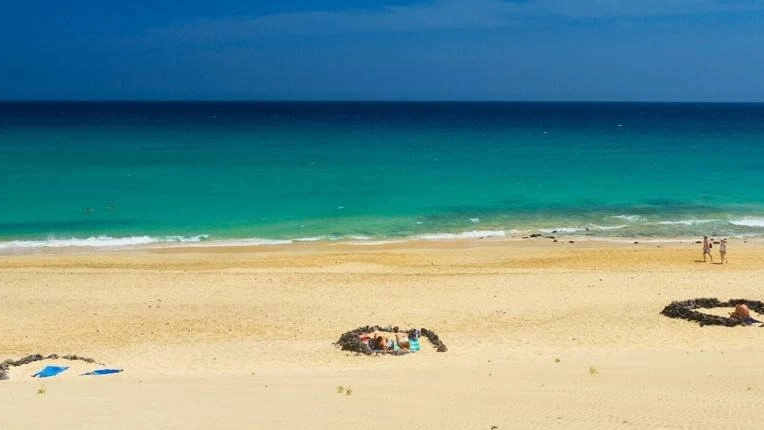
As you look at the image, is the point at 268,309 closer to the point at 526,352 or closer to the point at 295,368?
the point at 295,368

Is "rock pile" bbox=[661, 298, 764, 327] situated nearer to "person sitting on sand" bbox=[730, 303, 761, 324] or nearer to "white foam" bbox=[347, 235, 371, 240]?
"person sitting on sand" bbox=[730, 303, 761, 324]

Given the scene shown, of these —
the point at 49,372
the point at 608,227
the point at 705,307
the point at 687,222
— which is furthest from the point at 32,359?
the point at 687,222

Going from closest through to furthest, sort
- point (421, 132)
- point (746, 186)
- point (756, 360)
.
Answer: point (756, 360) → point (746, 186) → point (421, 132)

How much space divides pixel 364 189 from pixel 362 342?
118 ft

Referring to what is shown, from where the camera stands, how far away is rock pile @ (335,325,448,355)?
1836 centimetres

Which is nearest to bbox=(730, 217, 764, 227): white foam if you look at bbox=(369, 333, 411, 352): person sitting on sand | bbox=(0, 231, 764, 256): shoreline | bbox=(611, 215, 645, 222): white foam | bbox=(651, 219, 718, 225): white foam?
bbox=(651, 219, 718, 225): white foam

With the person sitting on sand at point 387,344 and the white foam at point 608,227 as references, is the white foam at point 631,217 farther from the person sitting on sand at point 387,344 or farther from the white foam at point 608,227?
the person sitting on sand at point 387,344

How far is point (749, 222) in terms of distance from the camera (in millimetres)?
42719

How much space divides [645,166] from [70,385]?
209 feet

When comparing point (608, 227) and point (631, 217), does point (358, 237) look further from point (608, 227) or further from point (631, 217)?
point (631, 217)

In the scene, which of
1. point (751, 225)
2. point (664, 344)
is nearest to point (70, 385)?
point (664, 344)

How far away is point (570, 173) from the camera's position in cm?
6425

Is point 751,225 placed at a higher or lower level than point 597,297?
higher

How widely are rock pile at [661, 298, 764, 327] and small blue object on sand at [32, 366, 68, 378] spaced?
16.1 metres
